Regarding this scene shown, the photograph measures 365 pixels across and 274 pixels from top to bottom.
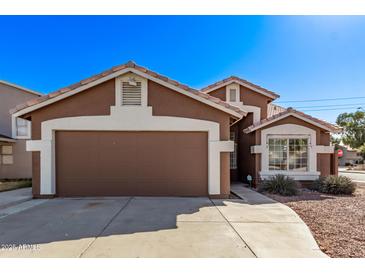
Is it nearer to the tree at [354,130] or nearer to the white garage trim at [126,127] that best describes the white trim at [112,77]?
the white garage trim at [126,127]

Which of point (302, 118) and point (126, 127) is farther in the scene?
point (302, 118)

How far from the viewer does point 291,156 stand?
10.6 meters

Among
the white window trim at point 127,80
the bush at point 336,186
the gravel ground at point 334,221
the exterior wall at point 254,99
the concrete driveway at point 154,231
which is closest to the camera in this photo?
the concrete driveway at point 154,231

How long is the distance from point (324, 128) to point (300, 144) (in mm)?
1359

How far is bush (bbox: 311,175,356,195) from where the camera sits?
8922mm

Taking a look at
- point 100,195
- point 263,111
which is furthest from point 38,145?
point 263,111

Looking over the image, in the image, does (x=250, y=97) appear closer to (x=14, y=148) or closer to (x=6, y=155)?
(x=14, y=148)

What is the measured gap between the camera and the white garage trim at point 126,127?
759cm

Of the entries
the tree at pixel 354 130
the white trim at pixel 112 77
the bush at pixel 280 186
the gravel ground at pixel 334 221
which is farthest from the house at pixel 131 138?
the tree at pixel 354 130

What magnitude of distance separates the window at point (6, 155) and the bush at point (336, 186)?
18.0 m

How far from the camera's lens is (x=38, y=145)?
24.9 ft

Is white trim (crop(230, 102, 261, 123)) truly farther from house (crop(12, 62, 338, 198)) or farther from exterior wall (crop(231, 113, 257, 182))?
house (crop(12, 62, 338, 198))

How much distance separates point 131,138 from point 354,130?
2050 inches

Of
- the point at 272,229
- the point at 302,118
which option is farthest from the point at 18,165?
A: the point at 302,118
